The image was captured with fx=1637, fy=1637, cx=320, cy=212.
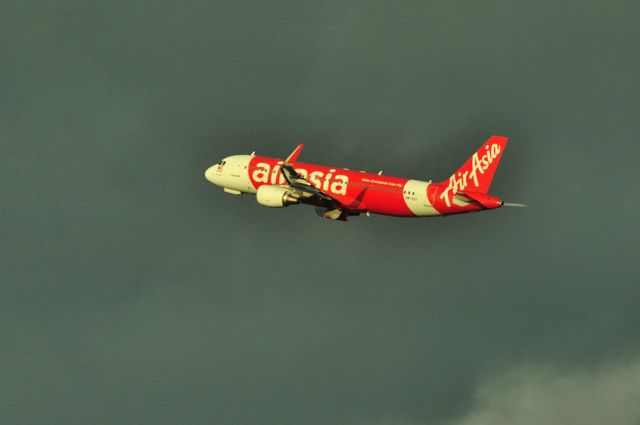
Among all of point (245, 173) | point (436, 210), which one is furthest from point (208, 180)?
point (436, 210)

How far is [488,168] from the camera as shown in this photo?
147000 millimetres

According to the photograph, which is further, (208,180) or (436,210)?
(208,180)

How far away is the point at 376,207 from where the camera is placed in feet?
487

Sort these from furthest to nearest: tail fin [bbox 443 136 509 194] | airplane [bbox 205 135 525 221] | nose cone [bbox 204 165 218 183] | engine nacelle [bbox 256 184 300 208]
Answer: nose cone [bbox 204 165 218 183], engine nacelle [bbox 256 184 300 208], tail fin [bbox 443 136 509 194], airplane [bbox 205 135 525 221]

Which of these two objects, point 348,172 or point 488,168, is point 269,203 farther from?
point 488,168

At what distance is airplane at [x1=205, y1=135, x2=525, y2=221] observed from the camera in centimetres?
14612

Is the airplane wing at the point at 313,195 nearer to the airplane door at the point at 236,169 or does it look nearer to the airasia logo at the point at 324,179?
the airasia logo at the point at 324,179

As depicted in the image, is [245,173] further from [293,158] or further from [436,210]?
[436,210]

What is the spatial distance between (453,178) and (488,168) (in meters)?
3.40

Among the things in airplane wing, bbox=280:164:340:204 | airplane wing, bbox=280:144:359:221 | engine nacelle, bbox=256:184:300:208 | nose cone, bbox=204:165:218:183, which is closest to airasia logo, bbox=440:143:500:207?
airplane wing, bbox=280:144:359:221

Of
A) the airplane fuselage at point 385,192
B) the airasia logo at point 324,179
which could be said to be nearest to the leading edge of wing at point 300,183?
the airasia logo at point 324,179

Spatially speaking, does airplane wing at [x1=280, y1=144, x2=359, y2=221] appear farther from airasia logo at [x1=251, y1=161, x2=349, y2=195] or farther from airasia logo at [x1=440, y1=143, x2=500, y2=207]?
airasia logo at [x1=440, y1=143, x2=500, y2=207]

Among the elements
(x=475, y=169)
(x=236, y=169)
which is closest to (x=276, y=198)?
(x=236, y=169)

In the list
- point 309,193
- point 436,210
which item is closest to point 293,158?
point 309,193
